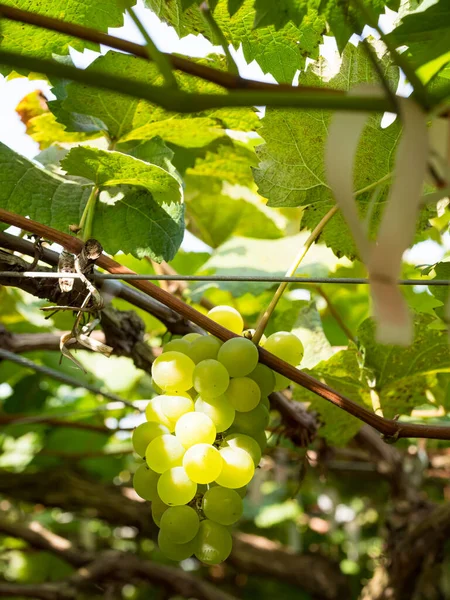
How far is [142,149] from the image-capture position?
714 millimetres

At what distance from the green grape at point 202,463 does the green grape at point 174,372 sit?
6cm

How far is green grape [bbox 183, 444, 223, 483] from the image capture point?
0.51 meters

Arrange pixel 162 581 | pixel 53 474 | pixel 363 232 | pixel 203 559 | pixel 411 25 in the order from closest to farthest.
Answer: pixel 363 232 < pixel 411 25 < pixel 203 559 < pixel 162 581 < pixel 53 474

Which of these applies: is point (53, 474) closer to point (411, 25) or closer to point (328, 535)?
point (328, 535)

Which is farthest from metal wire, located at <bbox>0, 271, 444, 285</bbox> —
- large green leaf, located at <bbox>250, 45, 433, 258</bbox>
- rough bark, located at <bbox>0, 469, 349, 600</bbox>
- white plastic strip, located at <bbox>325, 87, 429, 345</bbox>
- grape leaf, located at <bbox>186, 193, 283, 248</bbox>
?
rough bark, located at <bbox>0, 469, 349, 600</bbox>

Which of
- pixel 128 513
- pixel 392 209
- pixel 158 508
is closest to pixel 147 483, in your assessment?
pixel 158 508

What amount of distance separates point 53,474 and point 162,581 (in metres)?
0.42

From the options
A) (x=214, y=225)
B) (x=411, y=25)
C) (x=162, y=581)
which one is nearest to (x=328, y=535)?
(x=162, y=581)

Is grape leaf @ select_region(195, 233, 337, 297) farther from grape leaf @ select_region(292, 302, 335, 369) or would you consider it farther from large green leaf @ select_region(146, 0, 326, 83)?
large green leaf @ select_region(146, 0, 326, 83)

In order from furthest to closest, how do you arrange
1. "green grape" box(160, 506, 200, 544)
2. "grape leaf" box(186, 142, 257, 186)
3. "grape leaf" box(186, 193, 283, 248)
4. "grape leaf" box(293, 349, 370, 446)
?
"grape leaf" box(186, 193, 283, 248) → "grape leaf" box(186, 142, 257, 186) → "grape leaf" box(293, 349, 370, 446) → "green grape" box(160, 506, 200, 544)

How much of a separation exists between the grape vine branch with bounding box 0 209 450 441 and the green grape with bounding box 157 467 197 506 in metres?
0.12

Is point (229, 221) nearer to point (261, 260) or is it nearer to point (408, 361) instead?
point (261, 260)

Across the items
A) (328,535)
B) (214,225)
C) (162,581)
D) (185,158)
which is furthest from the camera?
(328,535)

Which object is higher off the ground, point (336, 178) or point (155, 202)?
point (336, 178)
